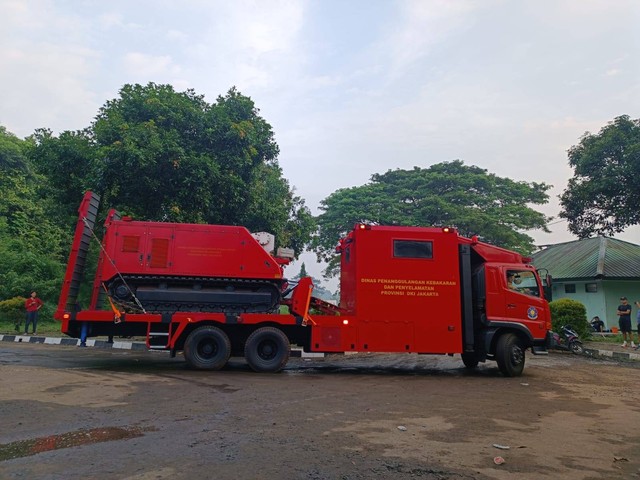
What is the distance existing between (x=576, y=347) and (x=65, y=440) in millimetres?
14506

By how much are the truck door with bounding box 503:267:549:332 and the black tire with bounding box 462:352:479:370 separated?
1.56m

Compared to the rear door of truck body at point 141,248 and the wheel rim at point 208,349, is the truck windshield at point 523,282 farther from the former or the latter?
the rear door of truck body at point 141,248

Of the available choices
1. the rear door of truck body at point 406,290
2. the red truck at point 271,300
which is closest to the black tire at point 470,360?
the red truck at point 271,300

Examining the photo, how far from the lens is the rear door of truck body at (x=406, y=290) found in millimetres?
9680

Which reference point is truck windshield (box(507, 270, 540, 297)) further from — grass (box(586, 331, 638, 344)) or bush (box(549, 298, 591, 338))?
grass (box(586, 331, 638, 344))

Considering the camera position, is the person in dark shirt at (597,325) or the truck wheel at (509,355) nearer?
the truck wheel at (509,355)

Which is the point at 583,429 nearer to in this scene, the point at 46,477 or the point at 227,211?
the point at 46,477

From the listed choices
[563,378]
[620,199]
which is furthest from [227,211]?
[620,199]

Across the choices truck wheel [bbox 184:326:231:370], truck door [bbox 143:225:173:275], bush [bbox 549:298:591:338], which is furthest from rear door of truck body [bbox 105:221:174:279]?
bush [bbox 549:298:591:338]

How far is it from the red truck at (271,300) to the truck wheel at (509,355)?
0.07 feet

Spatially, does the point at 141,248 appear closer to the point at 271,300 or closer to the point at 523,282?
the point at 271,300

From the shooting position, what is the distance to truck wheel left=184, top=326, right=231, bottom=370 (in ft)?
31.4

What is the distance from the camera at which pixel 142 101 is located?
14.3 metres

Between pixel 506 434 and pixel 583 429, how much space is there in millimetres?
1107
